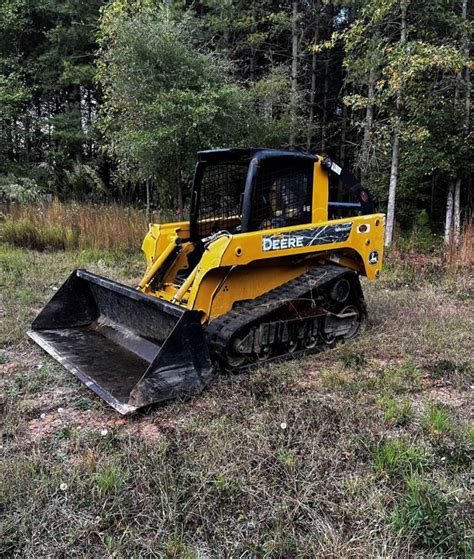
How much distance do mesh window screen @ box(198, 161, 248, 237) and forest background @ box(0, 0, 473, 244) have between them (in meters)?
4.27

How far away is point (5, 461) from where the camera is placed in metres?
2.67

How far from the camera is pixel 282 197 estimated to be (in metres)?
4.52

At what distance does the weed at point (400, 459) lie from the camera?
2600 millimetres

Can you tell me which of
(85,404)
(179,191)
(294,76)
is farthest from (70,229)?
(294,76)

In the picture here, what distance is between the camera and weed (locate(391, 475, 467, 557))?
2109 millimetres

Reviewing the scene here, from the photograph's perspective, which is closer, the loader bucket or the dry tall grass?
the loader bucket

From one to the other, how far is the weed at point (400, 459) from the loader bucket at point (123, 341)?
4.37 feet

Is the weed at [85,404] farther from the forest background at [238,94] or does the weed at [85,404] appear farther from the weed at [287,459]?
the forest background at [238,94]

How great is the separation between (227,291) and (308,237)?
0.89 meters

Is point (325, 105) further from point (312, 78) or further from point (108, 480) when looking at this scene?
point (108, 480)

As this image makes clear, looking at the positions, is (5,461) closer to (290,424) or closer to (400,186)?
(290,424)

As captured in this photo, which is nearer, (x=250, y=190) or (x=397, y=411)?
(x=397, y=411)

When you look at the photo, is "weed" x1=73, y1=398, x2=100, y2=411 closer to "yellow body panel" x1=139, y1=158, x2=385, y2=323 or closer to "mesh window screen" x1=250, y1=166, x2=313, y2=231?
"yellow body panel" x1=139, y1=158, x2=385, y2=323

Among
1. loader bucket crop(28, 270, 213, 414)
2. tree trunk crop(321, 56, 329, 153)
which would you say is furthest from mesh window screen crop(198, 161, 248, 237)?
tree trunk crop(321, 56, 329, 153)
